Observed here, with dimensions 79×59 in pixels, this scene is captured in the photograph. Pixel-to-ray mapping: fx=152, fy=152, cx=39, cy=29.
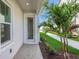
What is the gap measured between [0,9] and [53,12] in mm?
1808

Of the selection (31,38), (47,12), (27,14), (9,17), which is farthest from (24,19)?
(47,12)

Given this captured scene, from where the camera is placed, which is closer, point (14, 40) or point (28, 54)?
point (14, 40)

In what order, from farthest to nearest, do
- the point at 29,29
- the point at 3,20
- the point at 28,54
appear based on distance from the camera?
the point at 29,29
the point at 28,54
the point at 3,20

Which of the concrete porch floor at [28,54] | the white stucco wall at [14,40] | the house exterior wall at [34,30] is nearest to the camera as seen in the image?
the white stucco wall at [14,40]

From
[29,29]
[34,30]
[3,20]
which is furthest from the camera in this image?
[29,29]

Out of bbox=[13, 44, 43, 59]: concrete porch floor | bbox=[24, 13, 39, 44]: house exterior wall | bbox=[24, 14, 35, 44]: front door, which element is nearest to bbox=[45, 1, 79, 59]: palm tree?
bbox=[13, 44, 43, 59]: concrete porch floor

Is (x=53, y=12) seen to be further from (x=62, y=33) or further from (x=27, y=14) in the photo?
(x=27, y=14)

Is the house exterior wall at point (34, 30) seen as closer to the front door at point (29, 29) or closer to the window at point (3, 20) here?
the front door at point (29, 29)

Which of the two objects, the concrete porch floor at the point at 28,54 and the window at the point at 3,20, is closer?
the window at the point at 3,20

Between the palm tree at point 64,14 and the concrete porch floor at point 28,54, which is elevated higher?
the palm tree at point 64,14

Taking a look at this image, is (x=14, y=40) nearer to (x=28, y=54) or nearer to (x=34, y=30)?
(x=28, y=54)

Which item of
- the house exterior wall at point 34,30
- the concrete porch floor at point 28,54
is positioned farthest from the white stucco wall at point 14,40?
the house exterior wall at point 34,30

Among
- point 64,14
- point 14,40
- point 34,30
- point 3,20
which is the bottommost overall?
point 14,40

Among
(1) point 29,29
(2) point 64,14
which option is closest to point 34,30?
(1) point 29,29
